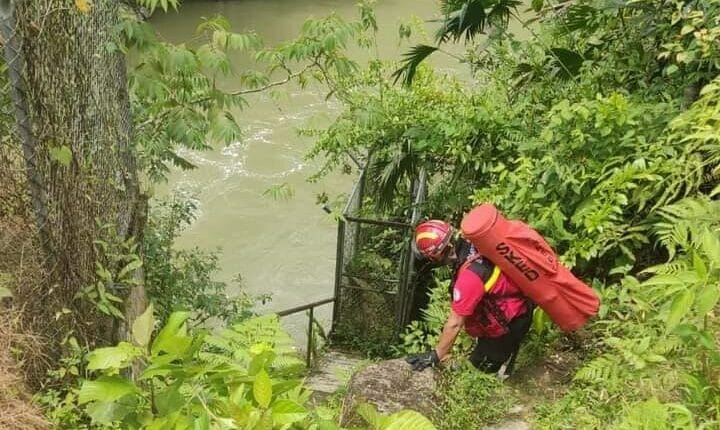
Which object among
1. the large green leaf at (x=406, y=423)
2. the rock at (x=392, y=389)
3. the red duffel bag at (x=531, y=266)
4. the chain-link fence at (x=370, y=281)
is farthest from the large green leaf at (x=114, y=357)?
the chain-link fence at (x=370, y=281)

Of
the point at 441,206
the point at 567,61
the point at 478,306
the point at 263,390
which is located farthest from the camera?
the point at 441,206

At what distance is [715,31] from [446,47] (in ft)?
39.2

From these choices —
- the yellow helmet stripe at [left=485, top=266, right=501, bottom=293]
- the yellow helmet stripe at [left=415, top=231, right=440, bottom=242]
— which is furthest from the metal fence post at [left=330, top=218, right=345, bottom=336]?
the yellow helmet stripe at [left=485, top=266, right=501, bottom=293]

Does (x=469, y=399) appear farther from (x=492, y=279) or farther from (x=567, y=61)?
(x=567, y=61)

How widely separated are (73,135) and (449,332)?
229cm

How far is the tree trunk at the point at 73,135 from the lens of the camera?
2904 mm

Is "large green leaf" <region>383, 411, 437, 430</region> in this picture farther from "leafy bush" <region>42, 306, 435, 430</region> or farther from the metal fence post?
the metal fence post

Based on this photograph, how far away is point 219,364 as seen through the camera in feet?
7.18

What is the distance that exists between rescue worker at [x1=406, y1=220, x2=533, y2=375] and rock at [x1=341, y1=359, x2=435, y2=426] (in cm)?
10

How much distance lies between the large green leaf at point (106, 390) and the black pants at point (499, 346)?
2.51 m

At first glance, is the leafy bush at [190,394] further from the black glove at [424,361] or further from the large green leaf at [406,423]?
the black glove at [424,361]

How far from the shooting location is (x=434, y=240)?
3990 millimetres

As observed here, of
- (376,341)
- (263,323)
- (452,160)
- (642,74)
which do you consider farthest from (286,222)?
(263,323)

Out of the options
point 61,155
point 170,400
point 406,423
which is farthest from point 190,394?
point 61,155
